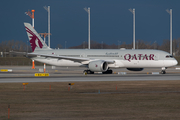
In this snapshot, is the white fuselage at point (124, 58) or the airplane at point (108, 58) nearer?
the airplane at point (108, 58)

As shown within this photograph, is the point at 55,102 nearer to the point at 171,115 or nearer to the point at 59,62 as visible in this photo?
the point at 171,115

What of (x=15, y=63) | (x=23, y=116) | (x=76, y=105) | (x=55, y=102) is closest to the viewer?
(x=23, y=116)

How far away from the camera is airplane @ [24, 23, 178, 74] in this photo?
50.3 m

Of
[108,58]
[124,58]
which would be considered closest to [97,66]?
[108,58]

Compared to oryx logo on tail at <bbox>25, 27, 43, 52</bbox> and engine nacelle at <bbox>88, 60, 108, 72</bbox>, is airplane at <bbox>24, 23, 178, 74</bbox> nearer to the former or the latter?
engine nacelle at <bbox>88, 60, 108, 72</bbox>

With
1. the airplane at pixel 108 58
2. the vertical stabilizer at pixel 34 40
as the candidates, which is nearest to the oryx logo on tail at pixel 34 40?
the vertical stabilizer at pixel 34 40

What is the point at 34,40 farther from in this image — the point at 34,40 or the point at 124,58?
the point at 124,58

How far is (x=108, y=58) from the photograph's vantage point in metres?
52.4

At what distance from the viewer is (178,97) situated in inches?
922

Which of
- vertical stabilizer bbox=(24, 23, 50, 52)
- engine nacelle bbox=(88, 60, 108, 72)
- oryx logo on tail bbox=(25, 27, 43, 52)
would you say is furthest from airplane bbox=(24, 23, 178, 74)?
oryx logo on tail bbox=(25, 27, 43, 52)

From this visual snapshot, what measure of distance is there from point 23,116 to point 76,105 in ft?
14.7

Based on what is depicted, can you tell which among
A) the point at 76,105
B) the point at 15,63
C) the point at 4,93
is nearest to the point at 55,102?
the point at 76,105

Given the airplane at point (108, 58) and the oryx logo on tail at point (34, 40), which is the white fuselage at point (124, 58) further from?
the oryx logo on tail at point (34, 40)

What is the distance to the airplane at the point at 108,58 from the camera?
50344 mm
